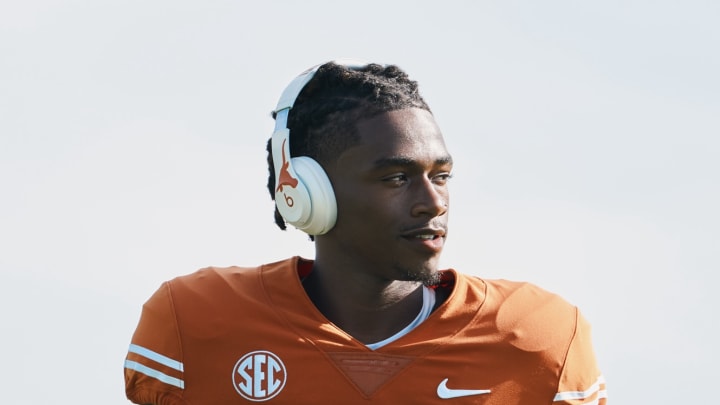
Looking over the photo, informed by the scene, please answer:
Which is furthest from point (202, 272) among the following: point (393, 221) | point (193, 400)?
point (393, 221)

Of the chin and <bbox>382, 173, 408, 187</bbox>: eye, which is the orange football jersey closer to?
the chin

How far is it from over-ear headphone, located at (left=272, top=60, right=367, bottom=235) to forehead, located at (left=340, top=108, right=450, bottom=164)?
0.15 metres

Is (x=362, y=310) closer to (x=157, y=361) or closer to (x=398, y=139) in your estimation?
(x=398, y=139)

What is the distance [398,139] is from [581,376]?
1.17 metres

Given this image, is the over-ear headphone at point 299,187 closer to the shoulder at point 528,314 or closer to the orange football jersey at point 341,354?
the orange football jersey at point 341,354

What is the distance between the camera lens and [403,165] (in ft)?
16.9

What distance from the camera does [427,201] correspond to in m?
5.12

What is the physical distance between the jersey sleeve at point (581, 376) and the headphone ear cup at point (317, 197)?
1072 mm

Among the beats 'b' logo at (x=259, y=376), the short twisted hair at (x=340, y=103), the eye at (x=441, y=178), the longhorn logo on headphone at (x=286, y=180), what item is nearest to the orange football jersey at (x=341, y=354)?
the beats 'b' logo at (x=259, y=376)

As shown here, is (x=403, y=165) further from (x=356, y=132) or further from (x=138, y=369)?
(x=138, y=369)

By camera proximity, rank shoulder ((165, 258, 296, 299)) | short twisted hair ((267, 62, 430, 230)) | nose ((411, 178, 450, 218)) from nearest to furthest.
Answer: nose ((411, 178, 450, 218)) → short twisted hair ((267, 62, 430, 230)) → shoulder ((165, 258, 296, 299))

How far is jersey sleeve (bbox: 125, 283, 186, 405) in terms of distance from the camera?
5.30 meters

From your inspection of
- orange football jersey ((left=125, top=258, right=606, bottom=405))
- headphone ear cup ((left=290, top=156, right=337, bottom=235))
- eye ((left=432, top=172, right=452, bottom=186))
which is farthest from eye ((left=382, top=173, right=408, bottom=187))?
orange football jersey ((left=125, top=258, right=606, bottom=405))

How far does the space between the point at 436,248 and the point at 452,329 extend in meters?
0.39
